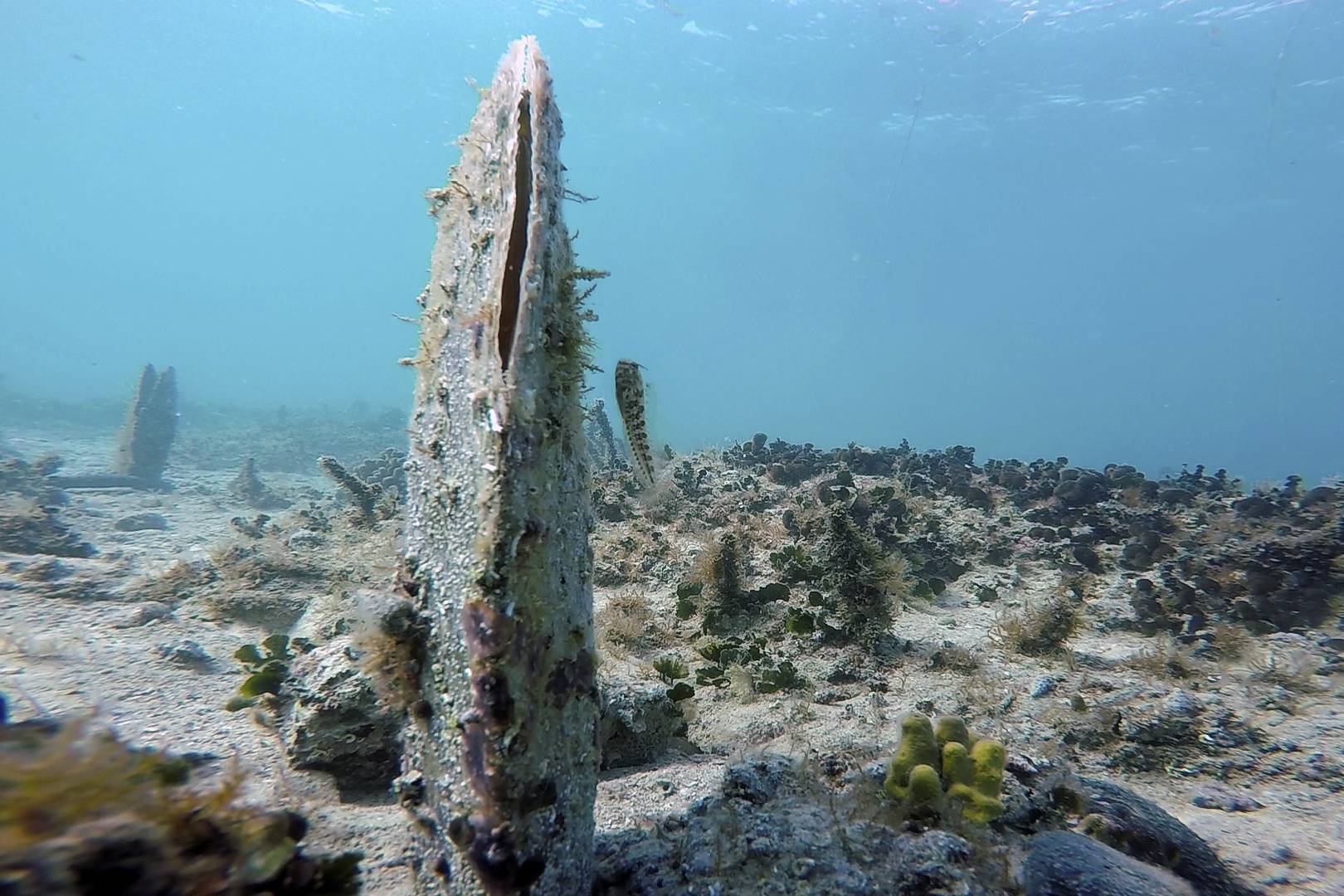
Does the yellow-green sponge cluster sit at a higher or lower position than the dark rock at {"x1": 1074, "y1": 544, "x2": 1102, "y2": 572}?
lower

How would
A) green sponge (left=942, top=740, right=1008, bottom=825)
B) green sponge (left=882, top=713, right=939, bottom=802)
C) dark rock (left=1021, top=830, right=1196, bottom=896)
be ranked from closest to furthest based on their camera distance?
dark rock (left=1021, top=830, right=1196, bottom=896)
green sponge (left=942, top=740, right=1008, bottom=825)
green sponge (left=882, top=713, right=939, bottom=802)

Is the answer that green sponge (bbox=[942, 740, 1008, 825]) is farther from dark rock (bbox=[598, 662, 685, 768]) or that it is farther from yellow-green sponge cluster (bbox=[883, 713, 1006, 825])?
dark rock (bbox=[598, 662, 685, 768])

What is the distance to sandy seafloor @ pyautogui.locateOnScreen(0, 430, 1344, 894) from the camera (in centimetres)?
297

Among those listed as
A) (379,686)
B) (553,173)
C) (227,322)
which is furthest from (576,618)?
(227,322)

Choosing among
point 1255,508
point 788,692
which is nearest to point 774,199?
point 1255,508

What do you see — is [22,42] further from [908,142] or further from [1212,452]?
[1212,452]

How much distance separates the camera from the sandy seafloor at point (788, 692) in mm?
2969

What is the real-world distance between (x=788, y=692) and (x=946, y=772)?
2.00m

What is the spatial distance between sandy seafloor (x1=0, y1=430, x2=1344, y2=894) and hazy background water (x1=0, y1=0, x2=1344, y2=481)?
96.9 inches

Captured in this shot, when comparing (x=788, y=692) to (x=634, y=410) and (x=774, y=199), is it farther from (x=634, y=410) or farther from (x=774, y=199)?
(x=774, y=199)

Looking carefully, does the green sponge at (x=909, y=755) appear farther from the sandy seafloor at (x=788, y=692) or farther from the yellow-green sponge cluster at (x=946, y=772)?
the sandy seafloor at (x=788, y=692)

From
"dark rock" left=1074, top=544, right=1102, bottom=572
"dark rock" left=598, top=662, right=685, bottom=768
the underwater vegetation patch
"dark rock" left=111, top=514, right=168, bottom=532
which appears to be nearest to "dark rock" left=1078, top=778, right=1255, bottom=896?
"dark rock" left=598, top=662, right=685, bottom=768

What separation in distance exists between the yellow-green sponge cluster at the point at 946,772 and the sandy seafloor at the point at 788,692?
0.56m

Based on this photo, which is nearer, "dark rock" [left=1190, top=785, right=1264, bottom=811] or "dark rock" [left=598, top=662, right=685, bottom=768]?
"dark rock" [left=1190, top=785, right=1264, bottom=811]
